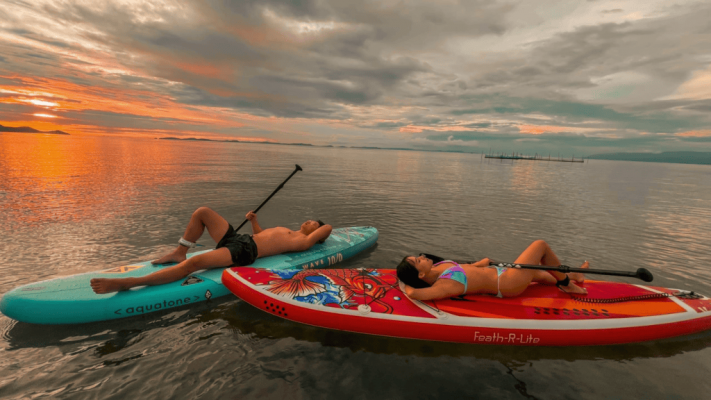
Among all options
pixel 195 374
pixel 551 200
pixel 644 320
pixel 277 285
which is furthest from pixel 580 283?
pixel 551 200

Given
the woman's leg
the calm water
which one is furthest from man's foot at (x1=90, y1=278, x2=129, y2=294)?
the woman's leg

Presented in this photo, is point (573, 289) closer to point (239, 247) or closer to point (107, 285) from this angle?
point (239, 247)

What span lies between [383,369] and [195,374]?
2.77m

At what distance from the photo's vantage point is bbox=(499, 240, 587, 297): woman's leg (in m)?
5.35

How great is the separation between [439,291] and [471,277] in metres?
0.74

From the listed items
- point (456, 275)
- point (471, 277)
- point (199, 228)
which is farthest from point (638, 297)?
point (199, 228)

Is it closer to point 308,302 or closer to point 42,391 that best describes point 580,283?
point 308,302

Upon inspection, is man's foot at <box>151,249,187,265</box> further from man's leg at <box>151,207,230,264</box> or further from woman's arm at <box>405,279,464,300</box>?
woman's arm at <box>405,279,464,300</box>

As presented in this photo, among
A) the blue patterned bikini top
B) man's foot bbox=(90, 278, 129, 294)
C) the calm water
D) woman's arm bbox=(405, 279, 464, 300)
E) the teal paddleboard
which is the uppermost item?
the blue patterned bikini top

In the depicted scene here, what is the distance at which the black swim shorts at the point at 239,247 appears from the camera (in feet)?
21.3

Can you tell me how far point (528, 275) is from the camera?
543 centimetres

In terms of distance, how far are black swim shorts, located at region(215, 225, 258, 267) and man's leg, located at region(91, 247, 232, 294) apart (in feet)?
0.40

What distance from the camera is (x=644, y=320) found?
504 centimetres

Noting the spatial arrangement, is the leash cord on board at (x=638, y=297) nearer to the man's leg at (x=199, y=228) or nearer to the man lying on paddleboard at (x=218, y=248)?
the man lying on paddleboard at (x=218, y=248)
